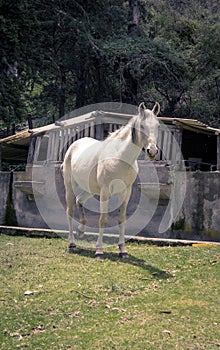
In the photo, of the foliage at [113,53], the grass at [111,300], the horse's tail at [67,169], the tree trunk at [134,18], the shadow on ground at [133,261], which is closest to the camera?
the grass at [111,300]

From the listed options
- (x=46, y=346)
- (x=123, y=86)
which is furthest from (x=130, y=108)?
(x=46, y=346)

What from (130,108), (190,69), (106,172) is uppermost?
(190,69)

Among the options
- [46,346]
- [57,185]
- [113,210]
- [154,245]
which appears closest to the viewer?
[46,346]

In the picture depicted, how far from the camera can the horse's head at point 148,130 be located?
621 cm

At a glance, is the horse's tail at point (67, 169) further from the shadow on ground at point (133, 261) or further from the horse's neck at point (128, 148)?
the horse's neck at point (128, 148)

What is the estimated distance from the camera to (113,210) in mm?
9773

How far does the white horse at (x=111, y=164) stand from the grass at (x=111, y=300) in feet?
2.51

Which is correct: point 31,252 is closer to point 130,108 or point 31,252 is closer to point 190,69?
point 130,108

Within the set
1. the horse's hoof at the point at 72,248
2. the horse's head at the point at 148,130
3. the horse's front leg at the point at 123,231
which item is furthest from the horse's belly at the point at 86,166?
the horse's head at the point at 148,130

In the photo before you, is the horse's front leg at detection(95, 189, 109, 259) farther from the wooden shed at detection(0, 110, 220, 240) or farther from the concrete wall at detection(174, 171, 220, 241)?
the concrete wall at detection(174, 171, 220, 241)

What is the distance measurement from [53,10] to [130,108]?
18.1 ft

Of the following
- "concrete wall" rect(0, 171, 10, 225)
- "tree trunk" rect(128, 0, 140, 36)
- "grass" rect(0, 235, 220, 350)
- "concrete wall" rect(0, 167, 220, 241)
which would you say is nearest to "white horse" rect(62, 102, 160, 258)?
"grass" rect(0, 235, 220, 350)

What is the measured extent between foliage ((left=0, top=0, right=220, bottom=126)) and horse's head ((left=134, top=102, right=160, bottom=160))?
10645 mm

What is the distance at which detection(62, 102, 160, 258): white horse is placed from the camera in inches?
258
